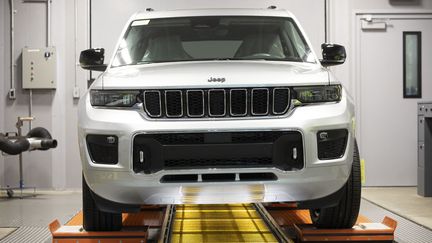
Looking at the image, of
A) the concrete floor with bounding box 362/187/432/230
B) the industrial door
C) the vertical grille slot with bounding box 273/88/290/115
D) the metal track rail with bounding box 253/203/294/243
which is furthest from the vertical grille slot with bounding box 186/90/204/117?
the industrial door

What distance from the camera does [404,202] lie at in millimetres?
6309

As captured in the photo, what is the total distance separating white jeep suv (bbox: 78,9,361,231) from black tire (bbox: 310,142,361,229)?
32 cm

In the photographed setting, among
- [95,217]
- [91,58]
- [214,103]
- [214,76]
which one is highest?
[91,58]

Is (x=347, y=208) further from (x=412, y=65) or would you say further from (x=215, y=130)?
(x=412, y=65)

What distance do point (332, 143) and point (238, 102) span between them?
1.86 feet

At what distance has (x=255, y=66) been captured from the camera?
3057mm

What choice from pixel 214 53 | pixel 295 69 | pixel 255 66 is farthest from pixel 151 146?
pixel 214 53

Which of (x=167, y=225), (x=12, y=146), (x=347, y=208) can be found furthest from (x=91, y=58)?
(x=12, y=146)

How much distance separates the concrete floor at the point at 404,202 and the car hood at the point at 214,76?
2.65 m

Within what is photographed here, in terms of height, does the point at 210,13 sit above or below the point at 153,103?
above

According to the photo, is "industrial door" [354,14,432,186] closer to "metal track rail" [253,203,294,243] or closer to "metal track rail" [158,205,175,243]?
"metal track rail" [253,203,294,243]

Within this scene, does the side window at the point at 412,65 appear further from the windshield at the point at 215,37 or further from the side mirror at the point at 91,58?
the side mirror at the point at 91,58

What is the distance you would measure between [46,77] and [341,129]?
580cm

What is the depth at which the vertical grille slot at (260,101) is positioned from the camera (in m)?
2.80
